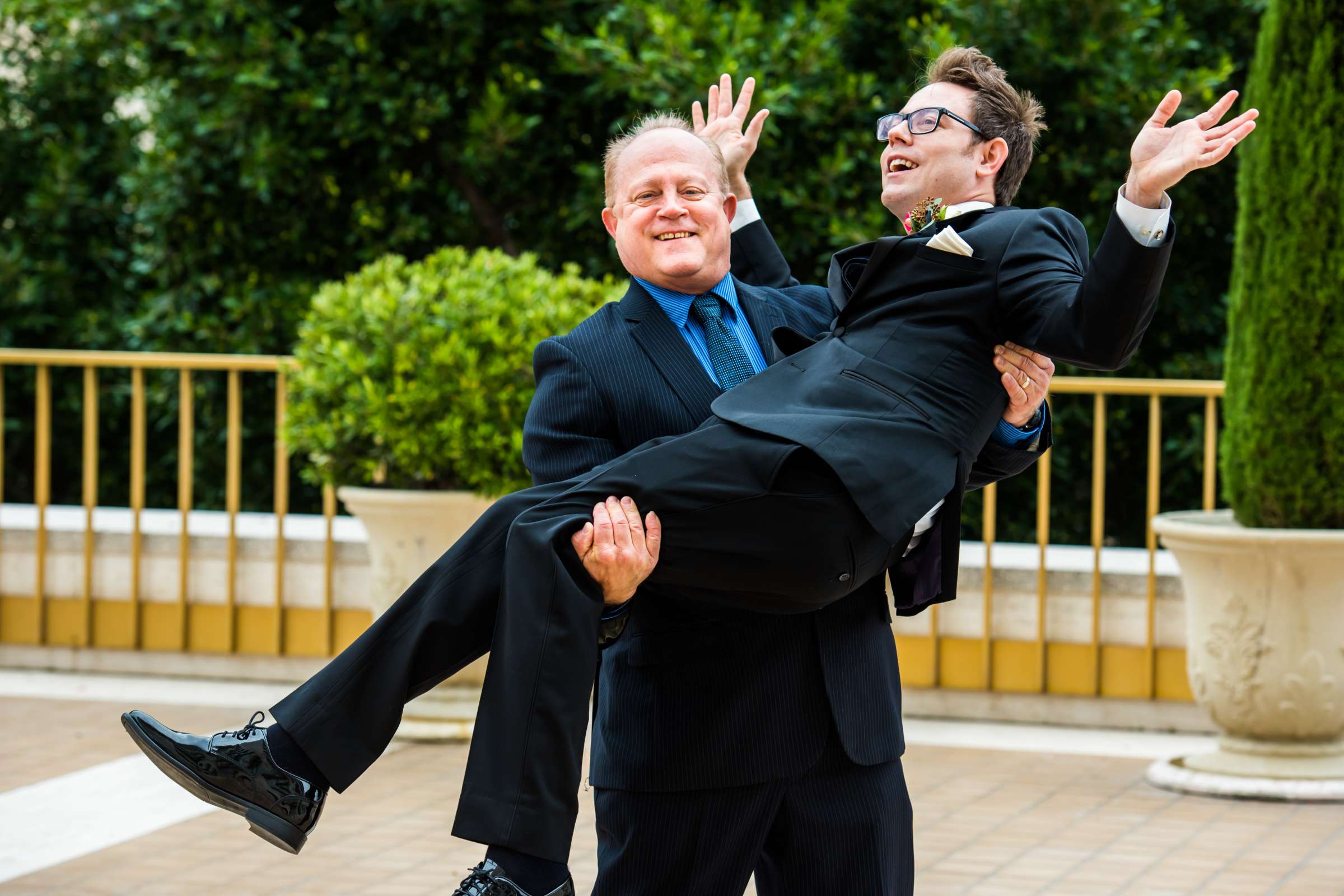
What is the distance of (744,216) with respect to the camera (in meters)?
3.25

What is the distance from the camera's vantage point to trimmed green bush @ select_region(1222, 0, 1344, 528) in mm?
5617

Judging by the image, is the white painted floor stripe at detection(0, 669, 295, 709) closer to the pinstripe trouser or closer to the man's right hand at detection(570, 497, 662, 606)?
the pinstripe trouser

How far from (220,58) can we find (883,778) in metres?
7.23

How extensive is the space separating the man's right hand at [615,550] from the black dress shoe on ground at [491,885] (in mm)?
434

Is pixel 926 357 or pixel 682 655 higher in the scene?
pixel 926 357

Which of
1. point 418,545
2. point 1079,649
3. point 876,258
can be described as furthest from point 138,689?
point 876,258

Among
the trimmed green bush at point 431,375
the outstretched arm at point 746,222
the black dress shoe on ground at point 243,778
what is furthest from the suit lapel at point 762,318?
the trimmed green bush at point 431,375

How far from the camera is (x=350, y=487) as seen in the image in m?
6.27

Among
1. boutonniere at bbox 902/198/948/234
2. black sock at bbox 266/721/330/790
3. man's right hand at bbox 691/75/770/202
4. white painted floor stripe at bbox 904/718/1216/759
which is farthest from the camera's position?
white painted floor stripe at bbox 904/718/1216/759

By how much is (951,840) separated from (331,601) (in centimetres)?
314

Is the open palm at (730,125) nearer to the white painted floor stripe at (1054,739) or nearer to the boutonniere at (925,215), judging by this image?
the boutonniere at (925,215)

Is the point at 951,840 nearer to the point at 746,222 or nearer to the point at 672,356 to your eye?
the point at 746,222

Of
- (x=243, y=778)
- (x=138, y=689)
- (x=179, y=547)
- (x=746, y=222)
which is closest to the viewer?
(x=243, y=778)

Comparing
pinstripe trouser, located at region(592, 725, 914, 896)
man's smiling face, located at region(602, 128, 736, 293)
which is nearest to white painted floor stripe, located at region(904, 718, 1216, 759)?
pinstripe trouser, located at region(592, 725, 914, 896)
